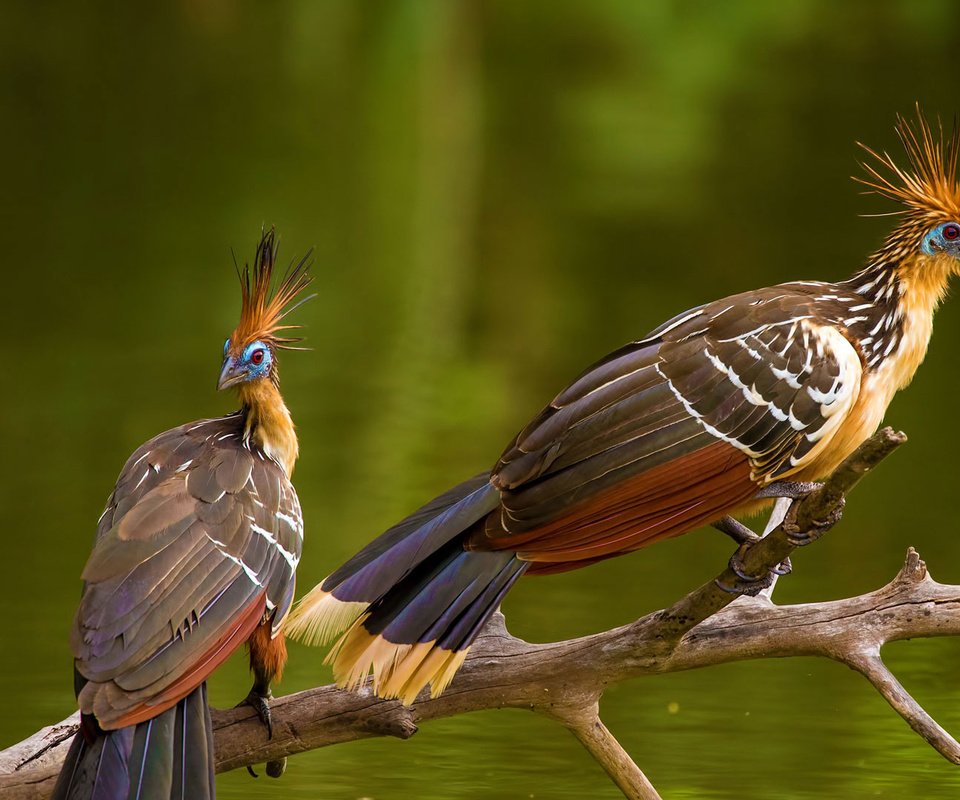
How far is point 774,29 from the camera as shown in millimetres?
24562

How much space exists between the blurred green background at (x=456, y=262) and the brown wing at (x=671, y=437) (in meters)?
1.61

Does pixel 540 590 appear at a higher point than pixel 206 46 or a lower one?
lower

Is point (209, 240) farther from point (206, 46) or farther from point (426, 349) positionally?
point (206, 46)

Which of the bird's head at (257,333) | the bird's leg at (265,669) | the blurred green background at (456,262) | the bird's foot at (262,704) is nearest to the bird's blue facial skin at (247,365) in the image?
the bird's head at (257,333)

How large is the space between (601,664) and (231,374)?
1418mm

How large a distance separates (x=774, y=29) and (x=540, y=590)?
18605mm

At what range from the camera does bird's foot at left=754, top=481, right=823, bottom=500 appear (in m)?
4.13

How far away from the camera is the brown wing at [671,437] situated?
4152mm

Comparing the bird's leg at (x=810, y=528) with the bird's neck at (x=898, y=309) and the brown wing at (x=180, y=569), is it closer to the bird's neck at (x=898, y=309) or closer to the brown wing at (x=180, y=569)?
the bird's neck at (x=898, y=309)

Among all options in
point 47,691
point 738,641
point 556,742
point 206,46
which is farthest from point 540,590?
point 206,46

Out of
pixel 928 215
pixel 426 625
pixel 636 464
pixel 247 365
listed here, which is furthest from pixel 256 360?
pixel 928 215

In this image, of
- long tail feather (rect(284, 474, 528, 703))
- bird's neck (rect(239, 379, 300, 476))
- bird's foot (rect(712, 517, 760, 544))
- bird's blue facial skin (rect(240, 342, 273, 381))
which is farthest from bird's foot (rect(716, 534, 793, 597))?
bird's blue facial skin (rect(240, 342, 273, 381))

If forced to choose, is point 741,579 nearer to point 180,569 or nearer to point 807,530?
point 807,530

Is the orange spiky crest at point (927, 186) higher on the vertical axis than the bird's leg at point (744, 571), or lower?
higher
